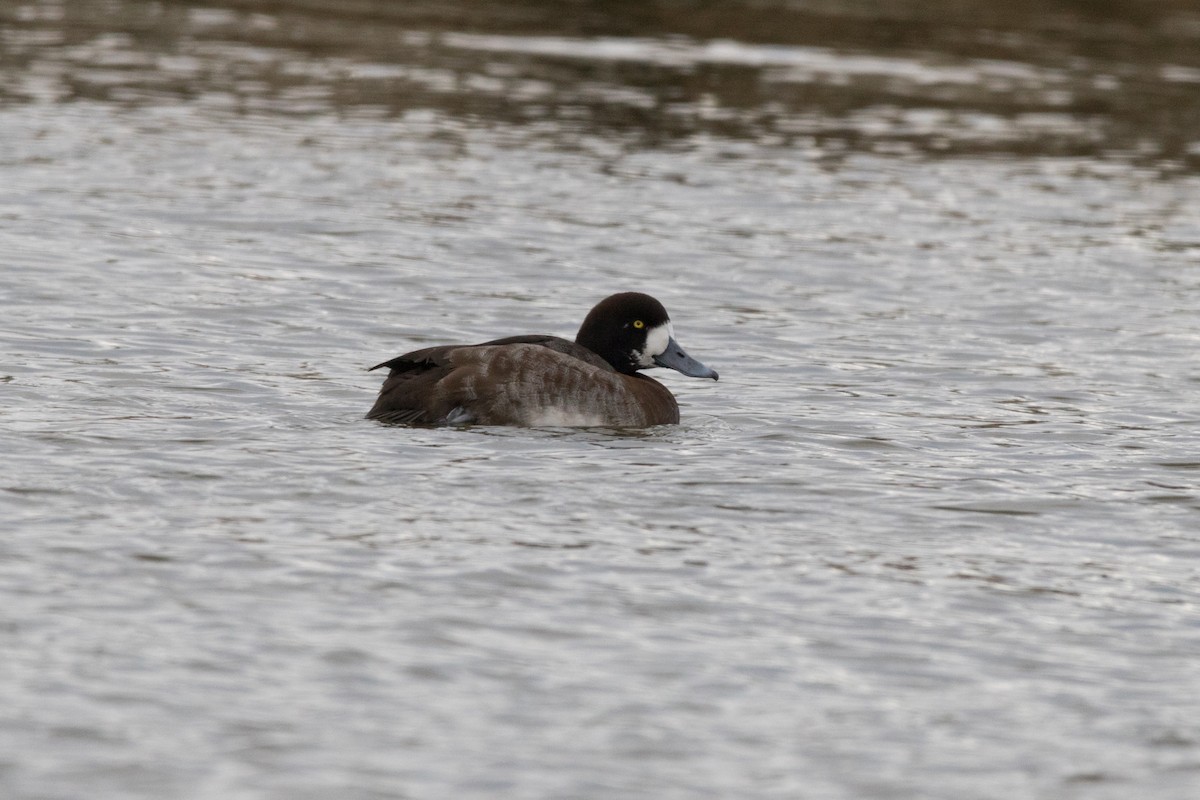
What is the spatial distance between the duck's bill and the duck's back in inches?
28.8

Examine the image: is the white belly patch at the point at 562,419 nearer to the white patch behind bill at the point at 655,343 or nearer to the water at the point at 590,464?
the water at the point at 590,464

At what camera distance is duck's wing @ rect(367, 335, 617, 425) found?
464 inches

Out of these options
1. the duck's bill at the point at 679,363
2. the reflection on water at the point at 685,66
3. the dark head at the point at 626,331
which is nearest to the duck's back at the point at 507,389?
the dark head at the point at 626,331

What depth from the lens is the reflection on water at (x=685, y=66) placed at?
26.4 m

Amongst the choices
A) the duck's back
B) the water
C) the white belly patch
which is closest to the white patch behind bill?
the water

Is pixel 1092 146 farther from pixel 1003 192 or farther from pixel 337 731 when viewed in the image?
pixel 337 731

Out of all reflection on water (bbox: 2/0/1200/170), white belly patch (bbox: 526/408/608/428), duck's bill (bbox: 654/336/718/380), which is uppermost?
reflection on water (bbox: 2/0/1200/170)

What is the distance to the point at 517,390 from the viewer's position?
38.9 ft

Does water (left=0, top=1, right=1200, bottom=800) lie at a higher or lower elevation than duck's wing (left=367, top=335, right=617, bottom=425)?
lower

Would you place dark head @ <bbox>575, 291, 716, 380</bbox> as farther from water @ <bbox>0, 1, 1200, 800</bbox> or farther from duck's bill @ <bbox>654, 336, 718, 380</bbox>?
water @ <bbox>0, 1, 1200, 800</bbox>

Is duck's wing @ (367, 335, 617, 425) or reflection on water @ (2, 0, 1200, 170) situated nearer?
duck's wing @ (367, 335, 617, 425)

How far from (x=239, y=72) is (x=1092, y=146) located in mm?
11678

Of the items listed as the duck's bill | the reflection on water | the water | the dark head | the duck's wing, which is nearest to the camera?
the water

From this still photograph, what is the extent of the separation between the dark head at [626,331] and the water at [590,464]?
1.98 feet
